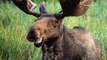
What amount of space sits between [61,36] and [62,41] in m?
0.08

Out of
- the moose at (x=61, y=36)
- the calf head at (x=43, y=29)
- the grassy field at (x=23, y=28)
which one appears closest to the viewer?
the calf head at (x=43, y=29)

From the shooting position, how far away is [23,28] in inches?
282

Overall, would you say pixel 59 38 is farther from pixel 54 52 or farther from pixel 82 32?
pixel 82 32

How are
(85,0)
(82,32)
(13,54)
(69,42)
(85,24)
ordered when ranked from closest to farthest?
(85,0) < (69,42) < (82,32) < (13,54) < (85,24)

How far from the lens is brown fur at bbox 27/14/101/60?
477 cm

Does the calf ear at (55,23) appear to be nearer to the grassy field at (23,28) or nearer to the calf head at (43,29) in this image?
the calf head at (43,29)

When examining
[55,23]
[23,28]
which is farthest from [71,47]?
[23,28]

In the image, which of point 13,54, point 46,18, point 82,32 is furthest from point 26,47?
point 46,18

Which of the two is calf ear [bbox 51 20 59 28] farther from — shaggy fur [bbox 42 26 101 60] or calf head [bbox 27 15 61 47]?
shaggy fur [bbox 42 26 101 60]

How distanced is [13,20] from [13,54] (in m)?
1.61

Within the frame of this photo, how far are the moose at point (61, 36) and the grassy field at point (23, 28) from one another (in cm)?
84

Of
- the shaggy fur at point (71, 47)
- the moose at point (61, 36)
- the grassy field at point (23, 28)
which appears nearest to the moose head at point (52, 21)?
the moose at point (61, 36)

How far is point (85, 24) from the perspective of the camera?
25.5ft

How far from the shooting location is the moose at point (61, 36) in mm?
4734
